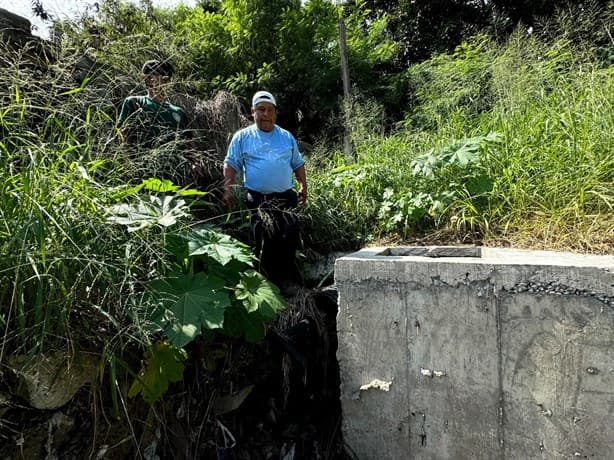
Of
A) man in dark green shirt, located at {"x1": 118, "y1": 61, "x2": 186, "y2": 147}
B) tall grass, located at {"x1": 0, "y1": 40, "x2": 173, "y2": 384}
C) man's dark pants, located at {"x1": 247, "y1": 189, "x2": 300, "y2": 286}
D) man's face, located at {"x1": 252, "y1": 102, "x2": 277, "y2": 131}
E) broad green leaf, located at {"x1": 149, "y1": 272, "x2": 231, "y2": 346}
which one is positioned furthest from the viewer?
man's face, located at {"x1": 252, "y1": 102, "x2": 277, "y2": 131}

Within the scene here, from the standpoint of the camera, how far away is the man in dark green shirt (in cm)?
218

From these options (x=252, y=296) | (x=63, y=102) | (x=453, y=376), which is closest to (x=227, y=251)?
(x=252, y=296)

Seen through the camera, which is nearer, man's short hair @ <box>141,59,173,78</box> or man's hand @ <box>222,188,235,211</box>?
man's short hair @ <box>141,59,173,78</box>

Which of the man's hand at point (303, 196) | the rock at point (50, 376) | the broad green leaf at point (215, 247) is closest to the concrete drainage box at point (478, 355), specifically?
Answer: the broad green leaf at point (215, 247)

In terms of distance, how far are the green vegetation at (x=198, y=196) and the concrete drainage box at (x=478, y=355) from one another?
488 millimetres

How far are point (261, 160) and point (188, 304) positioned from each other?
132 cm

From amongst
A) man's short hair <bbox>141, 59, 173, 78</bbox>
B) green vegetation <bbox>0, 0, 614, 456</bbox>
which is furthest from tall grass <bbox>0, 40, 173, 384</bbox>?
man's short hair <bbox>141, 59, 173, 78</bbox>

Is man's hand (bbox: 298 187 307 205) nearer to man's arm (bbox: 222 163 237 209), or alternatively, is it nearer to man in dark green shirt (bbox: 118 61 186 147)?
man's arm (bbox: 222 163 237 209)

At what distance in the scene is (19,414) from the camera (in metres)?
1.51

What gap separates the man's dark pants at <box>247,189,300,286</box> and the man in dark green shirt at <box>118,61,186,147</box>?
2.20 ft

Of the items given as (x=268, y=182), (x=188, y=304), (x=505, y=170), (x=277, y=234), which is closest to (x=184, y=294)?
(x=188, y=304)

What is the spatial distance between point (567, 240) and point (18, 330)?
95.7 inches

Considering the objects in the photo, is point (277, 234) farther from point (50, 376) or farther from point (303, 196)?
point (50, 376)

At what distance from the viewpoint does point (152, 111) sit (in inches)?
94.1
